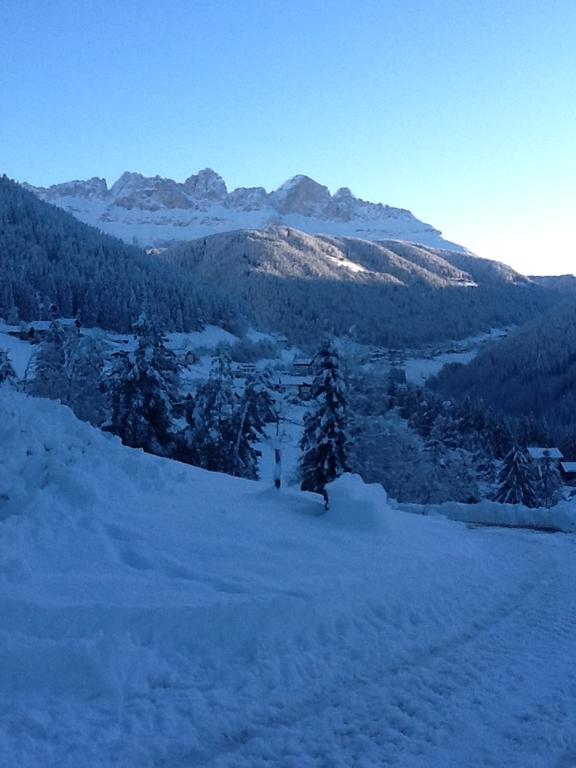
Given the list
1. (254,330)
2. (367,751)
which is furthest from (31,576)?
(254,330)

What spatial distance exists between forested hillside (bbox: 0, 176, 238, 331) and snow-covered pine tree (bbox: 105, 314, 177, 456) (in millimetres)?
63708

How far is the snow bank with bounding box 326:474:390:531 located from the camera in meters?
11.1

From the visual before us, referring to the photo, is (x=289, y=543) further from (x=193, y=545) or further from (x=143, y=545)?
(x=143, y=545)

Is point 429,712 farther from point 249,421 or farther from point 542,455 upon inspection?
point 542,455

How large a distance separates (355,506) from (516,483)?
29.3 meters

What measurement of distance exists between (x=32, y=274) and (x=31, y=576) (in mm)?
104101

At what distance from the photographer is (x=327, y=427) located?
26.7 metres

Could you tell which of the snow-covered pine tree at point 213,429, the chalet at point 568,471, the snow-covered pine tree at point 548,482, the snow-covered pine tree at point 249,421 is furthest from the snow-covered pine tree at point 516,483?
the chalet at point 568,471

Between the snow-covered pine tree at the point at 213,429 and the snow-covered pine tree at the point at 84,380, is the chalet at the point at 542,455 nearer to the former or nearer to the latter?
the snow-covered pine tree at the point at 213,429

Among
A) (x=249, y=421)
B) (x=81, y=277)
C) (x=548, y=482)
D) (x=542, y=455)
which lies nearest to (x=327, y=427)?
(x=249, y=421)

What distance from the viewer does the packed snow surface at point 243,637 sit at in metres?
3.97

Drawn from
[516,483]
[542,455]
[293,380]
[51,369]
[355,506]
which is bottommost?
[516,483]

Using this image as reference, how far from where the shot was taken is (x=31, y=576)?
6.07 metres

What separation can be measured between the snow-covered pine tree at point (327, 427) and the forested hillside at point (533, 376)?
7108 centimetres
